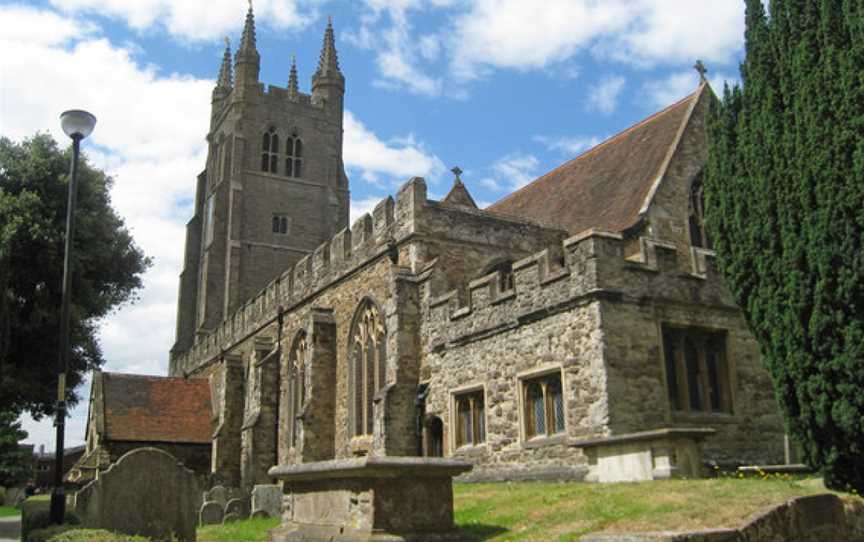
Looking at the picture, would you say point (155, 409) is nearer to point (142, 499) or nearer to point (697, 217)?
point (142, 499)

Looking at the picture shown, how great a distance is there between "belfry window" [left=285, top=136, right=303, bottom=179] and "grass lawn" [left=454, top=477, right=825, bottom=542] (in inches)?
1521

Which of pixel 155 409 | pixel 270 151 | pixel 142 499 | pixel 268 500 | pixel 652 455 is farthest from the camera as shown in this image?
pixel 270 151

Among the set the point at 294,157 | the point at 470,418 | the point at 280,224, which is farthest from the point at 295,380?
the point at 294,157

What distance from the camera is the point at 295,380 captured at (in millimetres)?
24156

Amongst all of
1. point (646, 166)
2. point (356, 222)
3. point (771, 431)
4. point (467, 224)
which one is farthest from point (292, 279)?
point (771, 431)

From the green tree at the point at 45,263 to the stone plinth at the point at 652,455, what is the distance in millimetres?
17580

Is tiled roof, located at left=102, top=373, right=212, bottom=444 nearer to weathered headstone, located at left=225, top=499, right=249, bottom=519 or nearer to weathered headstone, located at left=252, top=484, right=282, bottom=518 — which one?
weathered headstone, located at left=225, top=499, right=249, bottom=519

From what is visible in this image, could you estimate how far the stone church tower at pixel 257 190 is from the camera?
144 ft

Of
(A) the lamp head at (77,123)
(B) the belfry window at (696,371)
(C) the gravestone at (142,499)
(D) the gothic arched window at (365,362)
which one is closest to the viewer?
(C) the gravestone at (142,499)

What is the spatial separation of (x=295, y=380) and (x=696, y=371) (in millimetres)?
13541

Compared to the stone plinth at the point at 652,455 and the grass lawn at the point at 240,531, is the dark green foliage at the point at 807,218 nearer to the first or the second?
the stone plinth at the point at 652,455

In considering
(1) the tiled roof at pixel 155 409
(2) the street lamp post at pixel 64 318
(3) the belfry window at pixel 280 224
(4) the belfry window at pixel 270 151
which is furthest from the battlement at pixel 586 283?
(4) the belfry window at pixel 270 151

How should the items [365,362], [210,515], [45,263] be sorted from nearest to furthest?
[210,515] → [365,362] → [45,263]

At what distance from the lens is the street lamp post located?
10.1m
